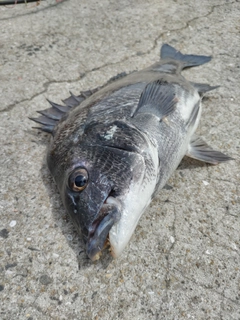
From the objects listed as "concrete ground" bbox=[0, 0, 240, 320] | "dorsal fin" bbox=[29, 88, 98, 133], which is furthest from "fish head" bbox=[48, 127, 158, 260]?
"dorsal fin" bbox=[29, 88, 98, 133]

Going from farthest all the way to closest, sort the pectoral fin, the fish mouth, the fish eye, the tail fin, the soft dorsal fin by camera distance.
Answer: the tail fin < the pectoral fin < the soft dorsal fin < the fish eye < the fish mouth

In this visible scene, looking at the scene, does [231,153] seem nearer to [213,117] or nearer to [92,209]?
[213,117]

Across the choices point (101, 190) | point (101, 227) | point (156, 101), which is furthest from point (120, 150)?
point (156, 101)

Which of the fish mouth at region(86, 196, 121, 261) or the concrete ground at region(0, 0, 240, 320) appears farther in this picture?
the concrete ground at region(0, 0, 240, 320)

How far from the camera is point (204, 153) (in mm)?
3260

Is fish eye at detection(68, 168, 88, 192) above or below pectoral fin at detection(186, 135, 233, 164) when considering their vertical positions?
above

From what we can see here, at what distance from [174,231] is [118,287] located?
2.16 ft

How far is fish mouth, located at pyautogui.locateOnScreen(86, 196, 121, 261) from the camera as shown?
215cm

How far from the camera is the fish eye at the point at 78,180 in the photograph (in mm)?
2326

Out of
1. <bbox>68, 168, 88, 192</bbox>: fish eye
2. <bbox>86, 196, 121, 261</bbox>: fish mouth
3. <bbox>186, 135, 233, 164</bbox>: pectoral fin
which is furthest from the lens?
<bbox>186, 135, 233, 164</bbox>: pectoral fin

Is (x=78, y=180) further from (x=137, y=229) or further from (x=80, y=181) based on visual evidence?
(x=137, y=229)

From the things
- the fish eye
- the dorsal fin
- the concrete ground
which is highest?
the fish eye

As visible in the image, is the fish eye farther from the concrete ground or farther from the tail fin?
the tail fin

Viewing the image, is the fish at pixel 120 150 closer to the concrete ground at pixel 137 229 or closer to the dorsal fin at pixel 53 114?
the dorsal fin at pixel 53 114
